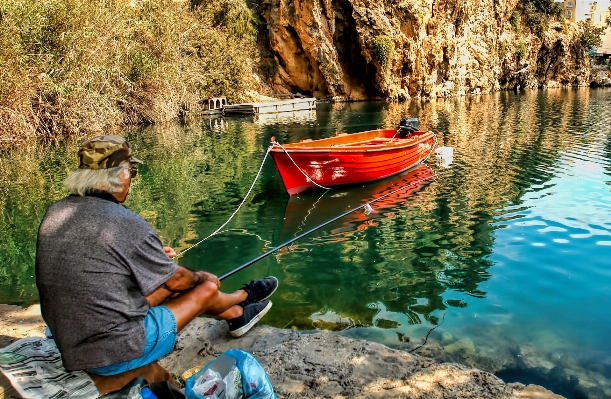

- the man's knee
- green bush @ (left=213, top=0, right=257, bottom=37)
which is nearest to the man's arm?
the man's knee

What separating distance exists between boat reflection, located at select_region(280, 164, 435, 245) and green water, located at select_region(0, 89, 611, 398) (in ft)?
0.17

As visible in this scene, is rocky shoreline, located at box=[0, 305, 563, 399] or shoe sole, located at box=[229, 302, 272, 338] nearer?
rocky shoreline, located at box=[0, 305, 563, 399]

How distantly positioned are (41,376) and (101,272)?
793mm

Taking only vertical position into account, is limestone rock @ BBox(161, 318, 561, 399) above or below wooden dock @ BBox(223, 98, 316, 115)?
below

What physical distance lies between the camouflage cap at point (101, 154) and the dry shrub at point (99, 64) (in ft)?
54.4

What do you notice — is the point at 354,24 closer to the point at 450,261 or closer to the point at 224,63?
the point at 224,63

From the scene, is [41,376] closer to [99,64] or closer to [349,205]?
[349,205]

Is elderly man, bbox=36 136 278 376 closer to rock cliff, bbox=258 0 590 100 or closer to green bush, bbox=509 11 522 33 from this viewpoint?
rock cliff, bbox=258 0 590 100

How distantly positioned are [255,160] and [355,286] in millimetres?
9325

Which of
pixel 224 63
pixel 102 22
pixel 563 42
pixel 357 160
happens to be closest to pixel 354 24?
pixel 224 63

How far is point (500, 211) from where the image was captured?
28.1 ft

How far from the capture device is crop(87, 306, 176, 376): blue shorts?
2566mm

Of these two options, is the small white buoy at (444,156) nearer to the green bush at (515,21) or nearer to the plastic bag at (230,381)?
the plastic bag at (230,381)

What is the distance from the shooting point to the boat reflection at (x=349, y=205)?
8.11 meters
